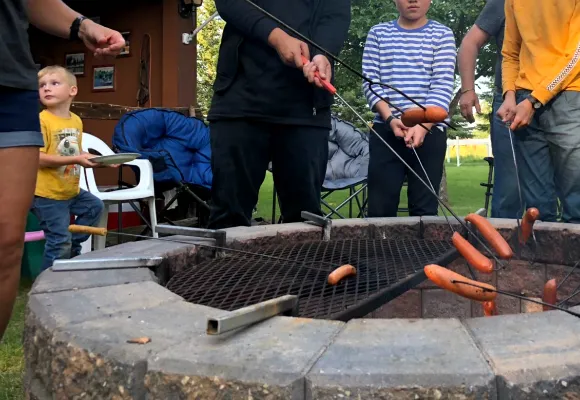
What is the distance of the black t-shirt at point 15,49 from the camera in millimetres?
1467

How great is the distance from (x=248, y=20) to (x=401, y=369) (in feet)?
6.16

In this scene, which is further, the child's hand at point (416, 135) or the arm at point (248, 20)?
the child's hand at point (416, 135)

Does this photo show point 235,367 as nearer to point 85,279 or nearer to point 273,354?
point 273,354

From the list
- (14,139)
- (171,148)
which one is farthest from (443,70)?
(171,148)

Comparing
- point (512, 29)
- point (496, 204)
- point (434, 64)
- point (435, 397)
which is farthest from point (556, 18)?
point (435, 397)

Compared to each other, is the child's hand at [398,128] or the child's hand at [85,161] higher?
the child's hand at [398,128]

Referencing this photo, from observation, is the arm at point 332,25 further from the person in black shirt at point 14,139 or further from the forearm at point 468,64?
the person in black shirt at point 14,139

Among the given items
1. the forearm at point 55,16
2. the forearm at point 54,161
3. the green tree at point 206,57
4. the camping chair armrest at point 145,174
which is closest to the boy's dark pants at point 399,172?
the forearm at point 55,16

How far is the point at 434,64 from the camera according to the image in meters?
3.11

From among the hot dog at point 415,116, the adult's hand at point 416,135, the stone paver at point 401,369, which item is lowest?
the stone paver at point 401,369

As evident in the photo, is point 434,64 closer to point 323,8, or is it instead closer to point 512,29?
point 512,29

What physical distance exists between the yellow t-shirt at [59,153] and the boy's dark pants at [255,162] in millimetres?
1413

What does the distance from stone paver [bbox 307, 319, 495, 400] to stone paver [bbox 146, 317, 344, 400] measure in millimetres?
31

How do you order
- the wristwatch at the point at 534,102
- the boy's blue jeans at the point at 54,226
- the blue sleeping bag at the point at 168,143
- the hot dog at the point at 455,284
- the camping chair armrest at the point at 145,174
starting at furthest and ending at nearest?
1. the blue sleeping bag at the point at 168,143
2. the camping chair armrest at the point at 145,174
3. the boy's blue jeans at the point at 54,226
4. the wristwatch at the point at 534,102
5. the hot dog at the point at 455,284
